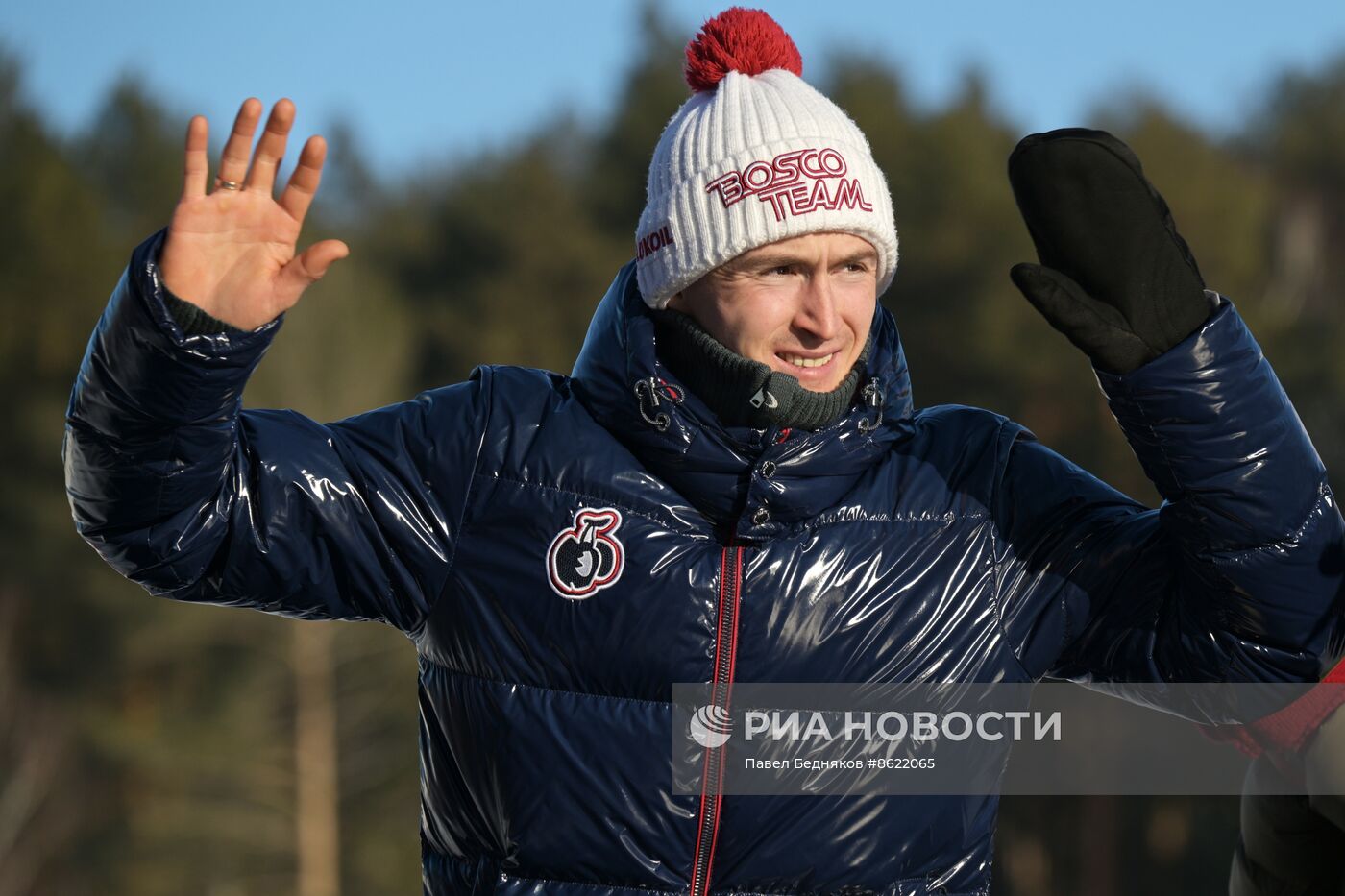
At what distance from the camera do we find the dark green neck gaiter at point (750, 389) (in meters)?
2.10

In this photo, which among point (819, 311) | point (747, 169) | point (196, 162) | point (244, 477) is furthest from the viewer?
point (747, 169)

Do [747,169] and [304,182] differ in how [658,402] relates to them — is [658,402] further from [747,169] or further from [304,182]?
[304,182]

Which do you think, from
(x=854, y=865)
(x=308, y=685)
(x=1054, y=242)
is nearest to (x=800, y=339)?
(x=1054, y=242)

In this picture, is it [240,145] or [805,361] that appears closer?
[240,145]

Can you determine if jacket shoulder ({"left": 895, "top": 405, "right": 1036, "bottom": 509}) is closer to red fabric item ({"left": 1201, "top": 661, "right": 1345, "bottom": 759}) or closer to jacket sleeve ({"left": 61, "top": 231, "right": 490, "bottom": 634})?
red fabric item ({"left": 1201, "top": 661, "right": 1345, "bottom": 759})

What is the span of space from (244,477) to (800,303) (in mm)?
752

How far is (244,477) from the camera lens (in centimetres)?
204

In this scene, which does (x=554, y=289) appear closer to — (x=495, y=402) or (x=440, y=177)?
(x=440, y=177)

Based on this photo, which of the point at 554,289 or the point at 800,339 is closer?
the point at 800,339

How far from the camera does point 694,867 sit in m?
2.05

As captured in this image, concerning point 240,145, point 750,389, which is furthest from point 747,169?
point 240,145

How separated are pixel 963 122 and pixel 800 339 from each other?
19.8 meters

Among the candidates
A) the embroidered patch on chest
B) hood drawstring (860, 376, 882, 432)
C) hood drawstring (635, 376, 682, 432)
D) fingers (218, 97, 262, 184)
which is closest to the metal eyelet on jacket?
hood drawstring (635, 376, 682, 432)

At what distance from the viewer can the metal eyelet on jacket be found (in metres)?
2.11
